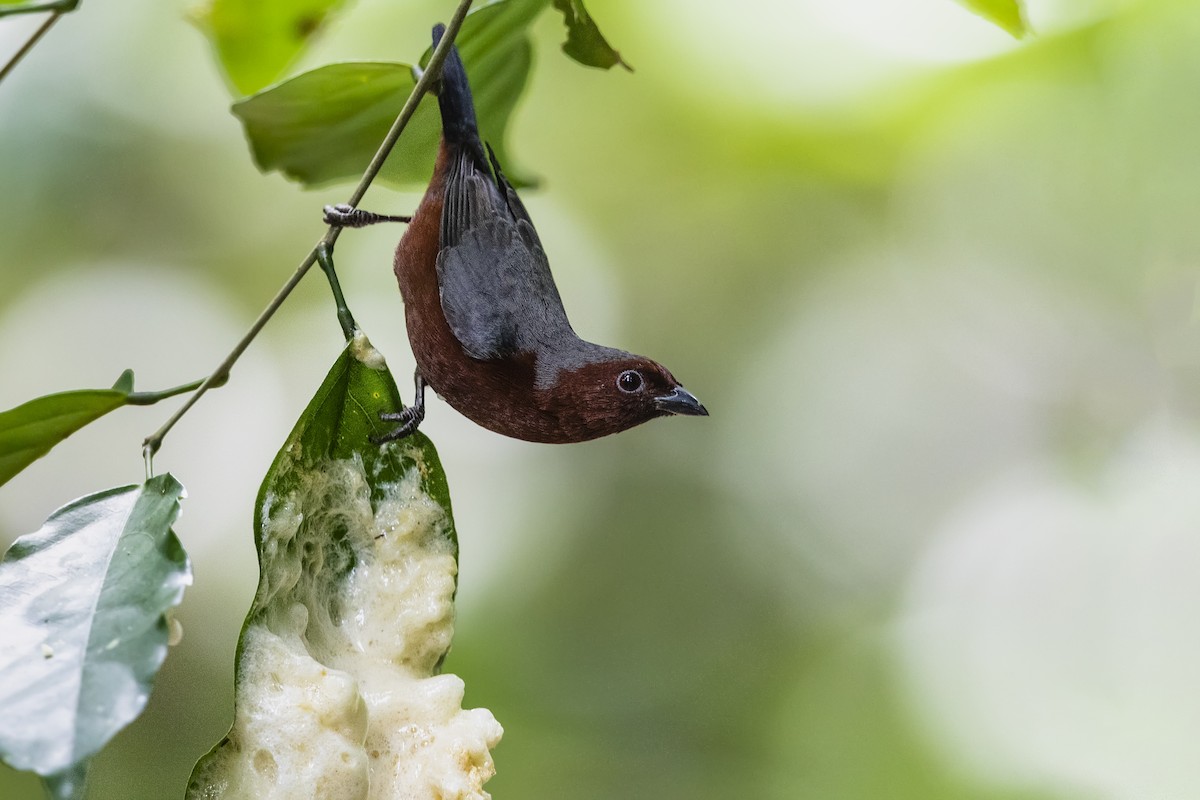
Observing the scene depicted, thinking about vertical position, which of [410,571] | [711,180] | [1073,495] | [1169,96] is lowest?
[410,571]

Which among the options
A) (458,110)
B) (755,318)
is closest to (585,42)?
(458,110)

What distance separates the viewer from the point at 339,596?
2.86 ft

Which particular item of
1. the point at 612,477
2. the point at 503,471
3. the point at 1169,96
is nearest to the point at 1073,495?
the point at 1169,96

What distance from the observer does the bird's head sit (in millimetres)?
936

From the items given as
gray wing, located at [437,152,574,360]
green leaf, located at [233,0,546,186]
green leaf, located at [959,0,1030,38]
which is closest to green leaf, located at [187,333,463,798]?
gray wing, located at [437,152,574,360]

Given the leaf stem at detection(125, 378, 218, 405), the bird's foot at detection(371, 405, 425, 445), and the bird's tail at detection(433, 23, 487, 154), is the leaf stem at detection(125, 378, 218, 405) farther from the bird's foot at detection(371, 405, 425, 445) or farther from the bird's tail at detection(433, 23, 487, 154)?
the bird's tail at detection(433, 23, 487, 154)

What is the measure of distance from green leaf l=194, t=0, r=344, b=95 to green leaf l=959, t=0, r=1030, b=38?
0.68m

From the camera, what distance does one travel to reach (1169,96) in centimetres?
335

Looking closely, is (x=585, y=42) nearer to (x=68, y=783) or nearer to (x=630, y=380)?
(x=630, y=380)

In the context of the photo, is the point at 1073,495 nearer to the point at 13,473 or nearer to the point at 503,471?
the point at 503,471

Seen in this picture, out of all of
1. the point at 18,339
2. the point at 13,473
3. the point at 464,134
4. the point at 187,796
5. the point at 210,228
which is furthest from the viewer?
the point at 210,228

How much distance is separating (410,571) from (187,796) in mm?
232

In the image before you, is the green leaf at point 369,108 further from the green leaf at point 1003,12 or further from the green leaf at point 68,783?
the green leaf at point 68,783

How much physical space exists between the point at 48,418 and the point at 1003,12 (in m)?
0.90
